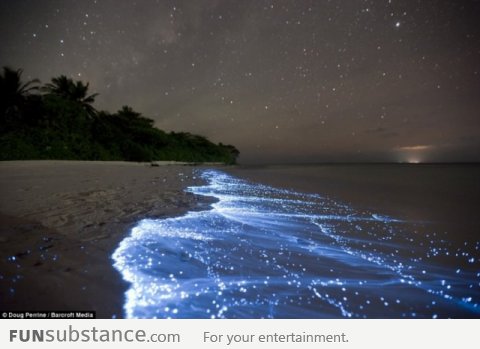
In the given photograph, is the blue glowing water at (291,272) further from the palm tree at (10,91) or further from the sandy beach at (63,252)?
the palm tree at (10,91)

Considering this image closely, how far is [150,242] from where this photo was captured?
1982mm

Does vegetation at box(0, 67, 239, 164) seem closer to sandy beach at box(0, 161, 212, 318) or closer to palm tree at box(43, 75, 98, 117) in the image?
palm tree at box(43, 75, 98, 117)

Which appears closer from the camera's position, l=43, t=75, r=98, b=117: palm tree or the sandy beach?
the sandy beach

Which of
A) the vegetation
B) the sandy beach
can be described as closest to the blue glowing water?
the sandy beach

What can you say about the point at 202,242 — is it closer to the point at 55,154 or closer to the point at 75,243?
the point at 75,243

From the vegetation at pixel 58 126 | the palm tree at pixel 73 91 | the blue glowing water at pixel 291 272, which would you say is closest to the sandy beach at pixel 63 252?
the blue glowing water at pixel 291 272

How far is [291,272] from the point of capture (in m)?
1.63

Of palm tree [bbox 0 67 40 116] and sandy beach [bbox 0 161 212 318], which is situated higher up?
palm tree [bbox 0 67 40 116]

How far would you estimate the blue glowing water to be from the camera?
132cm

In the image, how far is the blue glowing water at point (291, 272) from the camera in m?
1.32

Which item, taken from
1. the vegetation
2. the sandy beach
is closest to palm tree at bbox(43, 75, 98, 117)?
the vegetation
